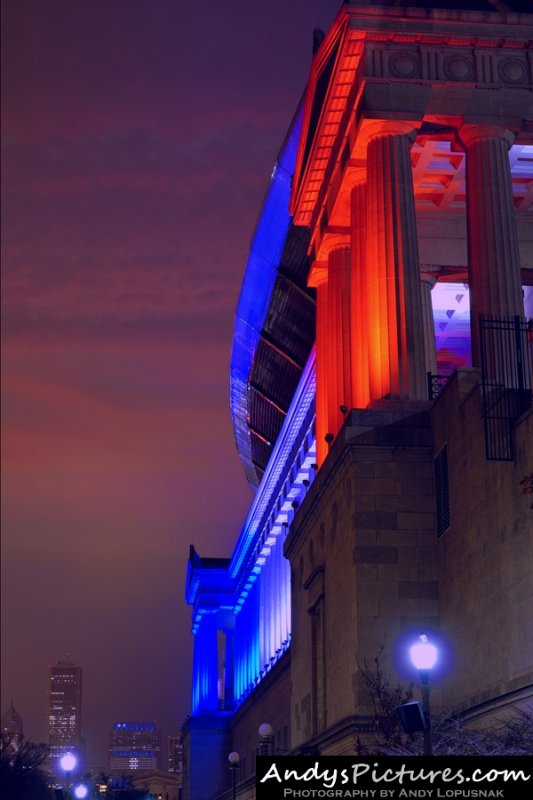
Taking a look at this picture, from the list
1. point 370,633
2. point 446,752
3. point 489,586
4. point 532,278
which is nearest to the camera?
point 446,752

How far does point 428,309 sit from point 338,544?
44.0ft

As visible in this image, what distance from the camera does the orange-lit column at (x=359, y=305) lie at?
37844 mm

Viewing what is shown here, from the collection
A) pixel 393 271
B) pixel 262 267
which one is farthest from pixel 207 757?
pixel 393 271

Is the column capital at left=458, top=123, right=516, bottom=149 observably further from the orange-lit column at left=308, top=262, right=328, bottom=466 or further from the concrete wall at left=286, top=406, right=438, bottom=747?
the concrete wall at left=286, top=406, right=438, bottom=747

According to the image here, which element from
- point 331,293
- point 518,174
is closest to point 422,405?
point 331,293

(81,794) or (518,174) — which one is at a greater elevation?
(518,174)

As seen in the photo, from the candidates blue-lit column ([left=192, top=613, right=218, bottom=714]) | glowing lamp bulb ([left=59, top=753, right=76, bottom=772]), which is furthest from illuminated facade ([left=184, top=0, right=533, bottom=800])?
blue-lit column ([left=192, top=613, right=218, bottom=714])

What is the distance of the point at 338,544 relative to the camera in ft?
115

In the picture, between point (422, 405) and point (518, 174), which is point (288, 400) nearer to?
point (518, 174)

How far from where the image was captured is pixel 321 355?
4534 centimetres

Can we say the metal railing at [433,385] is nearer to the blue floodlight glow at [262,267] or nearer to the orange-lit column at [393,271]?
the orange-lit column at [393,271]

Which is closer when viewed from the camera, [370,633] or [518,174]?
[370,633]

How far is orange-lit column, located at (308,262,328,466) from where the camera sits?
44.2m

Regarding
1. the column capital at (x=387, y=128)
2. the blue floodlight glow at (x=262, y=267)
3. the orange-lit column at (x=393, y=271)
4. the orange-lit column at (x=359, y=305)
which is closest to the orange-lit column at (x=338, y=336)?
the orange-lit column at (x=359, y=305)
